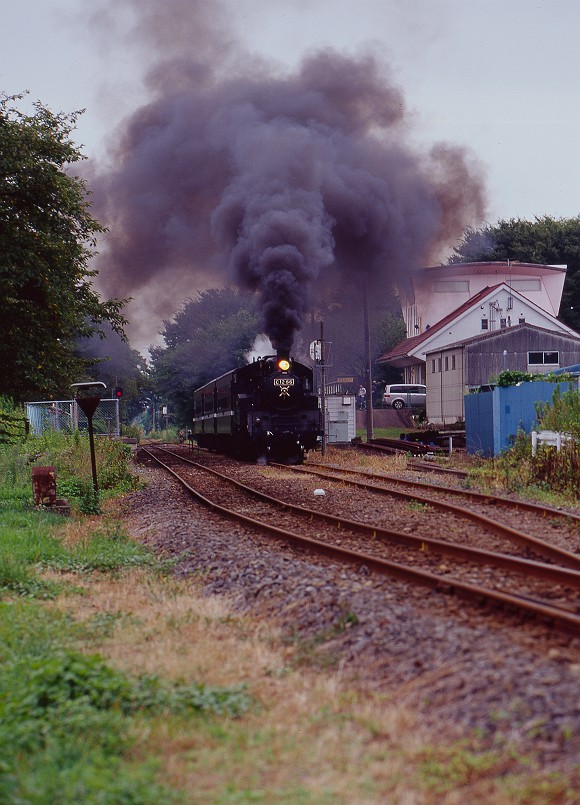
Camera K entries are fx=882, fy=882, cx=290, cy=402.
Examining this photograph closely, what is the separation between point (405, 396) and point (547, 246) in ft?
62.1

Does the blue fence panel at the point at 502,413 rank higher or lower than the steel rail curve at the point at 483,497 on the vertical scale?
higher

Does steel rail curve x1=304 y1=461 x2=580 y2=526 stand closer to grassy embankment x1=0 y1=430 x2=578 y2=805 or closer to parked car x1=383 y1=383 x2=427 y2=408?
grassy embankment x1=0 y1=430 x2=578 y2=805

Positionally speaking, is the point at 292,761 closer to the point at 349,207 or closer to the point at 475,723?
the point at 475,723

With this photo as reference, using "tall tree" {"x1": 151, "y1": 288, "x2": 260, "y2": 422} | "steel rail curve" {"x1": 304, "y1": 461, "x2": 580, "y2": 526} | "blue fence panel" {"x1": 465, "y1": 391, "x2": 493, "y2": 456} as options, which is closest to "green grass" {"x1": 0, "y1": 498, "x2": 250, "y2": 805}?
"steel rail curve" {"x1": 304, "y1": 461, "x2": 580, "y2": 526}

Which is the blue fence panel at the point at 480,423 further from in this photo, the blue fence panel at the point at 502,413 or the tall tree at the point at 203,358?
the tall tree at the point at 203,358

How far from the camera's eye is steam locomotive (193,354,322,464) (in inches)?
1007

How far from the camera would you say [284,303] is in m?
24.8

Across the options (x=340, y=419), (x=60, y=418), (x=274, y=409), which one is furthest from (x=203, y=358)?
(x=274, y=409)

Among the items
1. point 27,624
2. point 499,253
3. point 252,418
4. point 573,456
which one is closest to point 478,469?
point 573,456

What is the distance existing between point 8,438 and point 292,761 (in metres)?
20.1

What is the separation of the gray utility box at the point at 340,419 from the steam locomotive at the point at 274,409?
353 inches

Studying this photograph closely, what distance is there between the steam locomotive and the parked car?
2768 cm

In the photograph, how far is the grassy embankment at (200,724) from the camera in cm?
369

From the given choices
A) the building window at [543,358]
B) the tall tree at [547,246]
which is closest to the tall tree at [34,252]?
the building window at [543,358]
